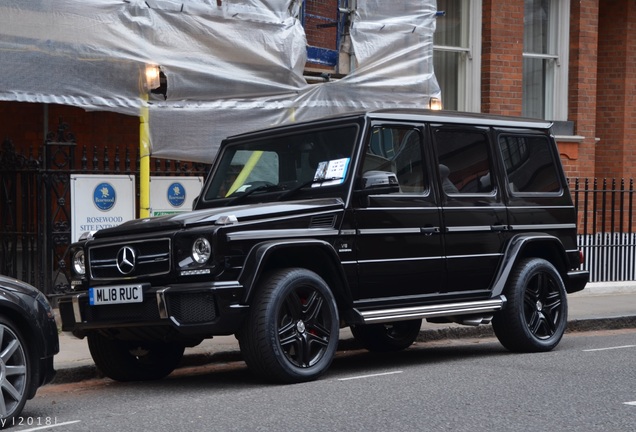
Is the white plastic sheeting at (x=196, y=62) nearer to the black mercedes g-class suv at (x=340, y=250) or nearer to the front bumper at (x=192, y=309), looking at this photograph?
the black mercedes g-class suv at (x=340, y=250)

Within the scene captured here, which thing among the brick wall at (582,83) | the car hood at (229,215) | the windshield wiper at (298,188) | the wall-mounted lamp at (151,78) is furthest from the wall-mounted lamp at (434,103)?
the car hood at (229,215)

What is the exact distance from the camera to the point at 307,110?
552 inches

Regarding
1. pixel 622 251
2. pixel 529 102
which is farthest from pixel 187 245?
pixel 529 102

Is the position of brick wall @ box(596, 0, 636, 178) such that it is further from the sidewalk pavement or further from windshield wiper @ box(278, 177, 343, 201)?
windshield wiper @ box(278, 177, 343, 201)

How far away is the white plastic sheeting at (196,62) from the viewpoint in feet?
37.9

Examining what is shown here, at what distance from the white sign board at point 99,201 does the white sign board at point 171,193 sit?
1.05 feet

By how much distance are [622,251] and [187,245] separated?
418 inches

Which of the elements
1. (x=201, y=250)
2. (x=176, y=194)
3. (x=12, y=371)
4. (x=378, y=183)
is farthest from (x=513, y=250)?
(x=12, y=371)

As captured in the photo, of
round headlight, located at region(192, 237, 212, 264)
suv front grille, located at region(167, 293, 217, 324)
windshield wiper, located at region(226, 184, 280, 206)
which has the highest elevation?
windshield wiper, located at region(226, 184, 280, 206)

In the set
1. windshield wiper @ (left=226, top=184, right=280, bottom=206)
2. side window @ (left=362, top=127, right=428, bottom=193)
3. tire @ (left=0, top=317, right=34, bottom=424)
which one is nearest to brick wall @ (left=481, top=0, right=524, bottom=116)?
side window @ (left=362, top=127, right=428, bottom=193)

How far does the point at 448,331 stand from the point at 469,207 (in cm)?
245

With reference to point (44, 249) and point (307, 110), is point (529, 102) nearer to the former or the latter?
point (307, 110)

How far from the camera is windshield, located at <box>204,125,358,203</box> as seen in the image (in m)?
9.00

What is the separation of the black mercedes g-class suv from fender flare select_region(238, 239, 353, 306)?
11 millimetres
